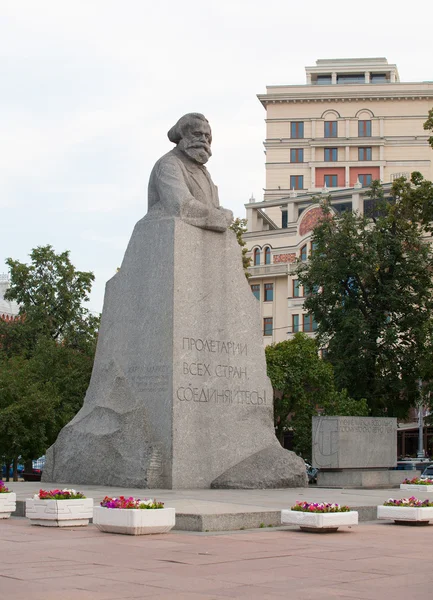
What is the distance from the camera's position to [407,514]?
13.9 meters

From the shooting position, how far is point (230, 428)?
A: 17594 millimetres

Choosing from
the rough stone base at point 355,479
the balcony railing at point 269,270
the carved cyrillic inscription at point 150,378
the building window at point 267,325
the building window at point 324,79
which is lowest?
the rough stone base at point 355,479

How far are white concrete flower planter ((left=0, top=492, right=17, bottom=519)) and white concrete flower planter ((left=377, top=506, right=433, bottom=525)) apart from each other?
5.02m

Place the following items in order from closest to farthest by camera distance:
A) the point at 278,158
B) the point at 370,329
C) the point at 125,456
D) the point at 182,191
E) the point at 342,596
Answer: the point at 342,596, the point at 125,456, the point at 182,191, the point at 370,329, the point at 278,158

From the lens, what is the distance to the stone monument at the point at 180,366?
1678cm

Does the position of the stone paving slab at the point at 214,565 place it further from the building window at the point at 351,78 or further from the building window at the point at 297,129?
the building window at the point at 351,78

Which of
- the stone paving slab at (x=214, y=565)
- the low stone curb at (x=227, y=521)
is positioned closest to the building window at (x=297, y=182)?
the low stone curb at (x=227, y=521)

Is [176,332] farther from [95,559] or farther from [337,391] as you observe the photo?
[337,391]

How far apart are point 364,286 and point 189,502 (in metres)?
29.5

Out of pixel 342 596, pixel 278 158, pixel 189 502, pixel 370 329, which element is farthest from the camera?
pixel 278 158

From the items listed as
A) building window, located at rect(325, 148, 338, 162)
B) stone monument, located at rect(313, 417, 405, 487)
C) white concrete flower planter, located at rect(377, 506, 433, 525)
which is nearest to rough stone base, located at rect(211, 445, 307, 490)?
white concrete flower planter, located at rect(377, 506, 433, 525)

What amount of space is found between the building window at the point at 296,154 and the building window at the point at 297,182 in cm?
164

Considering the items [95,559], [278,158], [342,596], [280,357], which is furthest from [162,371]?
[278,158]

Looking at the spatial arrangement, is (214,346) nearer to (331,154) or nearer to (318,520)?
(318,520)
